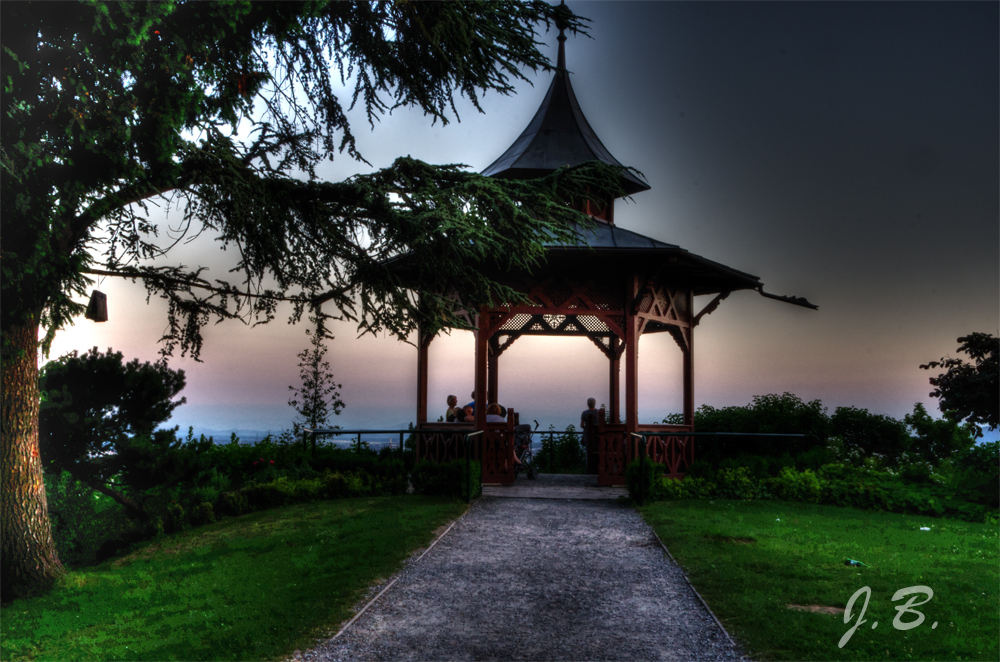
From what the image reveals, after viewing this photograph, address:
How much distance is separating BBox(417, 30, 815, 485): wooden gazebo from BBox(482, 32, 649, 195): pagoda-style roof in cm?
4

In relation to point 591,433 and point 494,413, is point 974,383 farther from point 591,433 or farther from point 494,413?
point 494,413

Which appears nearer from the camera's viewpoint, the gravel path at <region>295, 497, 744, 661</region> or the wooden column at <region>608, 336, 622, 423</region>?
the gravel path at <region>295, 497, 744, 661</region>

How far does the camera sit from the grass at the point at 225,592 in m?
5.53

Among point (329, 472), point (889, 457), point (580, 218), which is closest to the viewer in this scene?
point (580, 218)

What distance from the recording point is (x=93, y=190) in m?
6.48

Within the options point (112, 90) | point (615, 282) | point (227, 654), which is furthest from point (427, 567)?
point (615, 282)

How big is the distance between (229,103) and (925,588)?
350 inches

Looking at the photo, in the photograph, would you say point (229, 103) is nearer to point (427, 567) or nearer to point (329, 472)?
point (427, 567)

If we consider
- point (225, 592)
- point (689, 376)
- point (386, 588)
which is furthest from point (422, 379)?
point (386, 588)

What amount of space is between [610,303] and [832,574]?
7.17 meters

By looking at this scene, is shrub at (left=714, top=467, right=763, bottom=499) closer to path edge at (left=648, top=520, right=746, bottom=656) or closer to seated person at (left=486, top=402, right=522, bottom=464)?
path edge at (left=648, top=520, right=746, bottom=656)

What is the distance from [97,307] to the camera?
265 inches

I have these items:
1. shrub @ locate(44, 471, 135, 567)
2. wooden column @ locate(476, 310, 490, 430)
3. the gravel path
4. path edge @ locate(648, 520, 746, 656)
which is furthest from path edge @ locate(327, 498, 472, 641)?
shrub @ locate(44, 471, 135, 567)

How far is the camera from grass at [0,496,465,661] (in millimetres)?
5527
